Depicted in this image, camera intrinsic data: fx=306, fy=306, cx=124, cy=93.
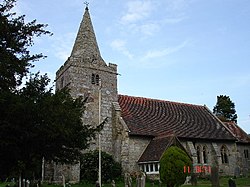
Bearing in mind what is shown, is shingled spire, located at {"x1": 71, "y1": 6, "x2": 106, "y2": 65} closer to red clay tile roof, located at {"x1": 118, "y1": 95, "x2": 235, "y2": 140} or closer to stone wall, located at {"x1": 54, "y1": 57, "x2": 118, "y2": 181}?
stone wall, located at {"x1": 54, "y1": 57, "x2": 118, "y2": 181}

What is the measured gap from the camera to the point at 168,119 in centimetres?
3369

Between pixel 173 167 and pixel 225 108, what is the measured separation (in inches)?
1557

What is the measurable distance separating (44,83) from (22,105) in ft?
10.3

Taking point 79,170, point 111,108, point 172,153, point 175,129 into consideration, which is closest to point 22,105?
point 172,153

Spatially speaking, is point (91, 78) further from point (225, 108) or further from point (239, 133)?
point (225, 108)

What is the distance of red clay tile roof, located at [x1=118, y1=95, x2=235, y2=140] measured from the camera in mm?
31172

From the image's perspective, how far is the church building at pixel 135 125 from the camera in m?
28.7

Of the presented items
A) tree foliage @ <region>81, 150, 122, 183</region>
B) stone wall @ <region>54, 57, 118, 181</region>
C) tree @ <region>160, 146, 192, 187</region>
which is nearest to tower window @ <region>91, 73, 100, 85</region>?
stone wall @ <region>54, 57, 118, 181</region>

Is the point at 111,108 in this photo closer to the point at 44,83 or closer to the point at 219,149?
the point at 219,149

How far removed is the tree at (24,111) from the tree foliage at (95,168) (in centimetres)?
1219

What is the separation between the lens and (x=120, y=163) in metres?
28.4

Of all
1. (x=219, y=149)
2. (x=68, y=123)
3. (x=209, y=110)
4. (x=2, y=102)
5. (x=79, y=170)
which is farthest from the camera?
(x=209, y=110)

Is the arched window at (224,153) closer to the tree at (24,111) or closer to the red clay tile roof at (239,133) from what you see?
the red clay tile roof at (239,133)

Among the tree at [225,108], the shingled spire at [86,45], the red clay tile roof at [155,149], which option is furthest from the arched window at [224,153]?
the tree at [225,108]
